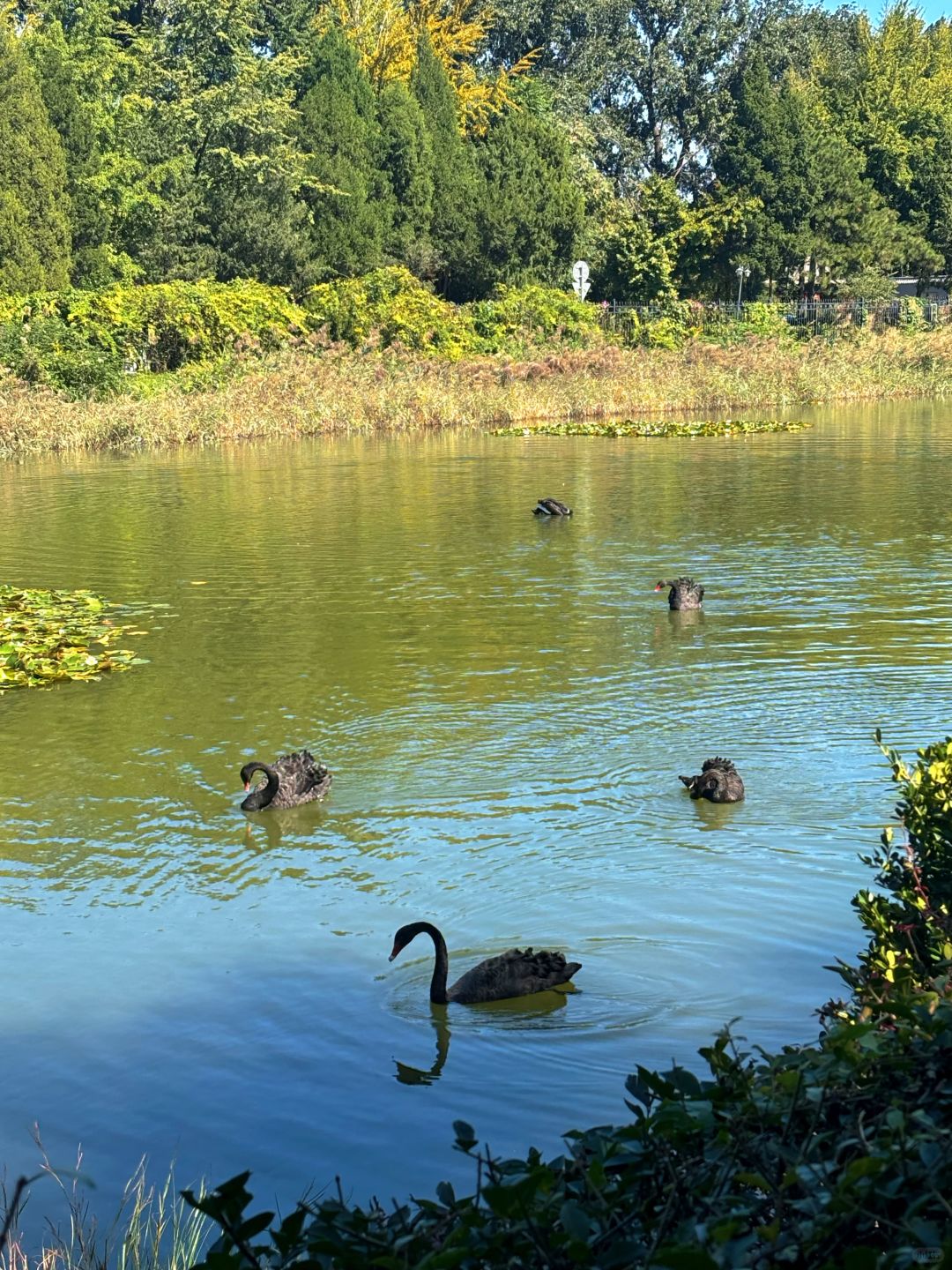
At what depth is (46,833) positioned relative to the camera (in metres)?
8.98

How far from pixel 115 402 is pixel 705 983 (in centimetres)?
3446

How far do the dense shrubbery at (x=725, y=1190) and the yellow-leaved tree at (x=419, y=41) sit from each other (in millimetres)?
62966

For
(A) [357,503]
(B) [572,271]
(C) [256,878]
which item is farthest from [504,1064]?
(B) [572,271]

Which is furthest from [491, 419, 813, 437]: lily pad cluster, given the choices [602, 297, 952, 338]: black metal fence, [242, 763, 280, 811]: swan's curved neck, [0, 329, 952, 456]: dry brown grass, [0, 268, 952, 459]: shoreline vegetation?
[242, 763, 280, 811]: swan's curved neck

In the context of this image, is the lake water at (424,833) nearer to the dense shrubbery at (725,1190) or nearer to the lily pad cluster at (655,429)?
the dense shrubbery at (725,1190)

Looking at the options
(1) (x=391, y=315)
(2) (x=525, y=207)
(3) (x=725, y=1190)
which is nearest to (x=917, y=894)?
(3) (x=725, y=1190)

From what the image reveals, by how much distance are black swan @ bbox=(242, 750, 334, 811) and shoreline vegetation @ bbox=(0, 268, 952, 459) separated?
88.9ft

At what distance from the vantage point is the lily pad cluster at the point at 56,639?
1290cm

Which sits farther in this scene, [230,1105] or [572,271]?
[572,271]

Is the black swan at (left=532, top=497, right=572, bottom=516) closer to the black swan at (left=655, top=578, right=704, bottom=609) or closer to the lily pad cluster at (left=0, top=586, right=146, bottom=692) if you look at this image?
the black swan at (left=655, top=578, right=704, bottom=609)

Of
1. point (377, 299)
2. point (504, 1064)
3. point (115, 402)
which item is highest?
point (377, 299)

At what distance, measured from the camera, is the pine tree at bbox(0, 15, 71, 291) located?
45.8 metres

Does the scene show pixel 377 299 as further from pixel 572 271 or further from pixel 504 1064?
→ pixel 504 1064

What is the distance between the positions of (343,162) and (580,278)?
10570 mm
